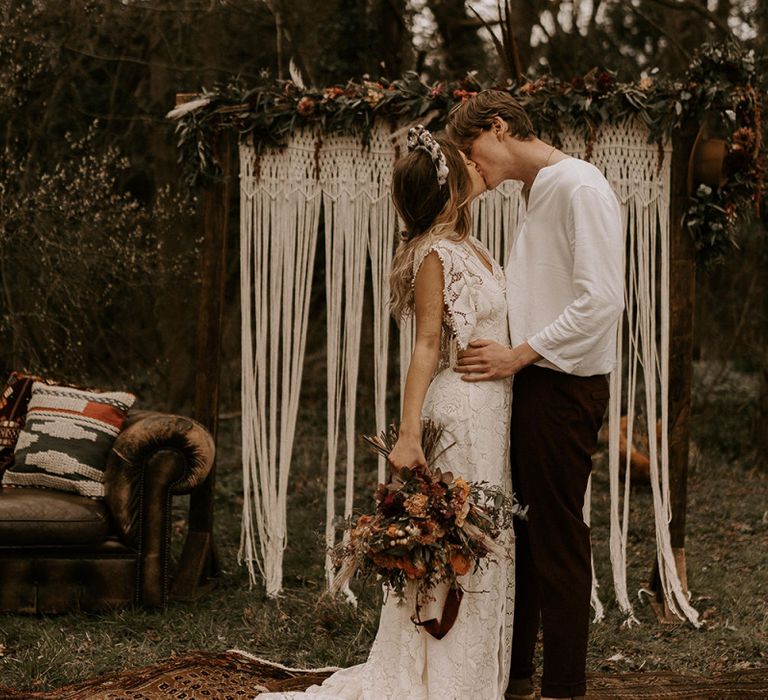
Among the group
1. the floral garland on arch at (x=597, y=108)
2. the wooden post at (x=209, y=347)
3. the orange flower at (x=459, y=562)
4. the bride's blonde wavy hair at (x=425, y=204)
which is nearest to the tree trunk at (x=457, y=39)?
the floral garland on arch at (x=597, y=108)

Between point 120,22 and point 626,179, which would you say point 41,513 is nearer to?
point 626,179

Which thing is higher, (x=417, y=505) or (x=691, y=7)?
(x=691, y=7)

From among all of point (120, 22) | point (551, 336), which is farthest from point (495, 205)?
point (120, 22)

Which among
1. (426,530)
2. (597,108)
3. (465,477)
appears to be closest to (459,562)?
(426,530)

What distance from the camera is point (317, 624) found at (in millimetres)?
3576

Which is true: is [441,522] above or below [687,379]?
below

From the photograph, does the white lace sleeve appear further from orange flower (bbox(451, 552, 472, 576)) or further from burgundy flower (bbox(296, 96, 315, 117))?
burgundy flower (bbox(296, 96, 315, 117))

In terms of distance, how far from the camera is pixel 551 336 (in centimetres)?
248

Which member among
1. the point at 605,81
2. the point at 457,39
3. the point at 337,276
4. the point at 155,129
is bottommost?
the point at 337,276

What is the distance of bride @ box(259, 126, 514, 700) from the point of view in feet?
8.34

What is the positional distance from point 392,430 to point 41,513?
5.09 feet

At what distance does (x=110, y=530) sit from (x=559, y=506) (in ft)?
6.10

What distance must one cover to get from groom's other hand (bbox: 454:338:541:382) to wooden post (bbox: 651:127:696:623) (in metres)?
1.38

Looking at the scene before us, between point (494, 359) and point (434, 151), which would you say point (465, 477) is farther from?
point (434, 151)
